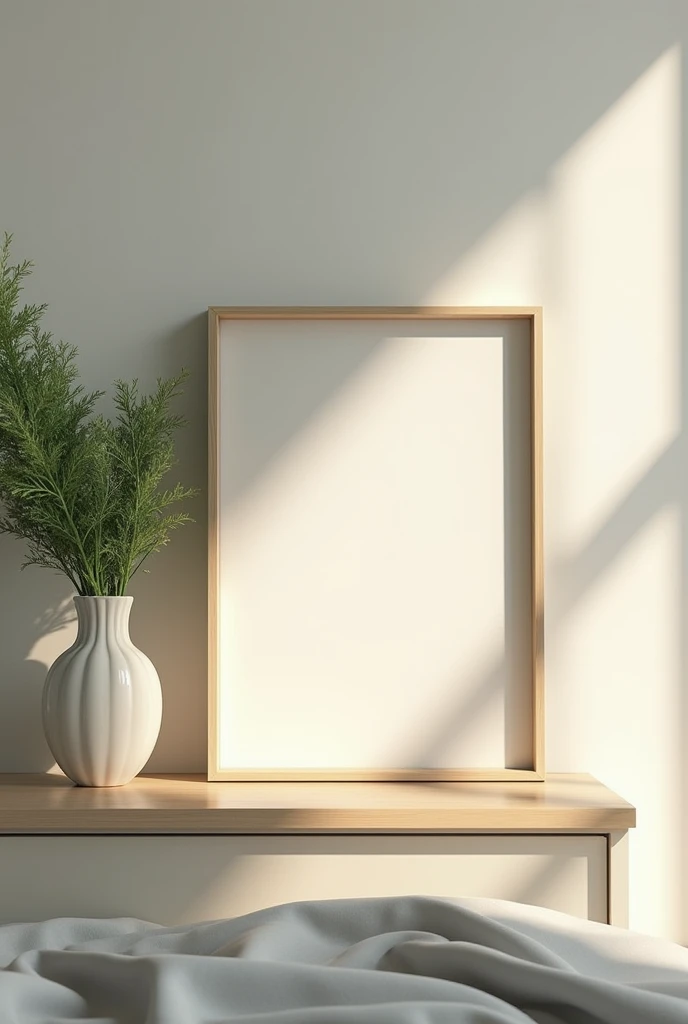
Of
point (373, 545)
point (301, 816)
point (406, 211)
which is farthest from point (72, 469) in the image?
point (406, 211)

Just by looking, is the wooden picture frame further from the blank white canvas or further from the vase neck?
the vase neck

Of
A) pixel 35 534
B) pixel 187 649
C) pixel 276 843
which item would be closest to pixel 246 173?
pixel 35 534

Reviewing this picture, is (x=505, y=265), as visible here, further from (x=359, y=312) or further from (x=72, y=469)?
(x=72, y=469)

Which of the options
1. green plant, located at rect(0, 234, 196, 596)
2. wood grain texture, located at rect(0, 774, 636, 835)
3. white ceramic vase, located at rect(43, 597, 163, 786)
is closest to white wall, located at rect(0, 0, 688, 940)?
green plant, located at rect(0, 234, 196, 596)

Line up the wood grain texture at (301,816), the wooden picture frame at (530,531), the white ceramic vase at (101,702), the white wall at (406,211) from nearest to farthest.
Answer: the wood grain texture at (301,816), the white ceramic vase at (101,702), the wooden picture frame at (530,531), the white wall at (406,211)

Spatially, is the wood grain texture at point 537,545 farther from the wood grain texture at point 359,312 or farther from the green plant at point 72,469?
the green plant at point 72,469

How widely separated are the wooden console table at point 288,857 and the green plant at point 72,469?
42 centimetres

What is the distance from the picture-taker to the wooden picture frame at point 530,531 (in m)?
1.89

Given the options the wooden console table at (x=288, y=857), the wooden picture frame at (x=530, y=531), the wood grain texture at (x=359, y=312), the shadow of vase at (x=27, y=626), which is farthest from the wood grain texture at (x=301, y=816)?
the wood grain texture at (x=359, y=312)

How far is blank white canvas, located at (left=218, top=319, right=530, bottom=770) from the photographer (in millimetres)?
1928

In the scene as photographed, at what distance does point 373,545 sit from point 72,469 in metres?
0.56

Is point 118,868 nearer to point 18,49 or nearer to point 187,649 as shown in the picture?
point 187,649

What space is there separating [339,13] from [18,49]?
2.04 feet

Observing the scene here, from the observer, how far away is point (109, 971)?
104 centimetres
